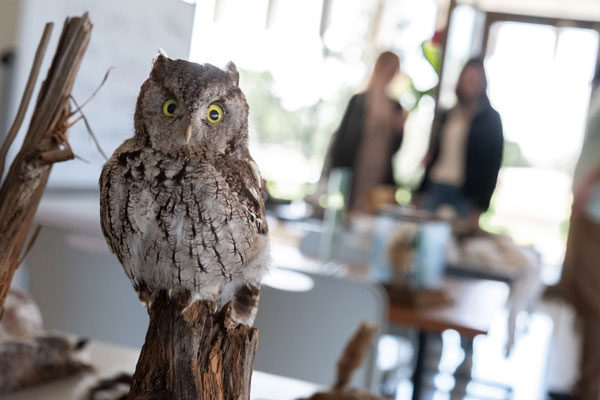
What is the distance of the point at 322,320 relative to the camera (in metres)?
1.50

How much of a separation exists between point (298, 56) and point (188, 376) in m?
4.85

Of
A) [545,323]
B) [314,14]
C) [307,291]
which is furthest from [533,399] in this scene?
[314,14]

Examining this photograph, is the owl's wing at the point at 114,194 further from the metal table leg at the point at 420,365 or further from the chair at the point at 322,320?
the metal table leg at the point at 420,365

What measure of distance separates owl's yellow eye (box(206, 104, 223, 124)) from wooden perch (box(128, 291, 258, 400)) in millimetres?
159

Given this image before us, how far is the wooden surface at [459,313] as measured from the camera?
5.99 ft

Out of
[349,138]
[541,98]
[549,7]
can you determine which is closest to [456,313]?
[349,138]

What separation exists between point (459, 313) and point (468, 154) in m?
1.83

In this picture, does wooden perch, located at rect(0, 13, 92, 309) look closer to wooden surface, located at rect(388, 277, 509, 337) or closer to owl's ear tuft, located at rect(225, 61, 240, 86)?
owl's ear tuft, located at rect(225, 61, 240, 86)

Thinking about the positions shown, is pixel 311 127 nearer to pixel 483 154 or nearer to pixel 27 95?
pixel 483 154

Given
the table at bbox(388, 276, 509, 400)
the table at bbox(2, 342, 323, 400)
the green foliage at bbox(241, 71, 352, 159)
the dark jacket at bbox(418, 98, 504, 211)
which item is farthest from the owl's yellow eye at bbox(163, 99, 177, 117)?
the green foliage at bbox(241, 71, 352, 159)

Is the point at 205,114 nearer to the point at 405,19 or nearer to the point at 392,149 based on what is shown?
the point at 392,149

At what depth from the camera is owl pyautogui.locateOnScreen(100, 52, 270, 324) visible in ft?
1.72

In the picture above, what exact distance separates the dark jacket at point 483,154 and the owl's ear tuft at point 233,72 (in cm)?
310

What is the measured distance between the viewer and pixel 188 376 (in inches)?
20.4
